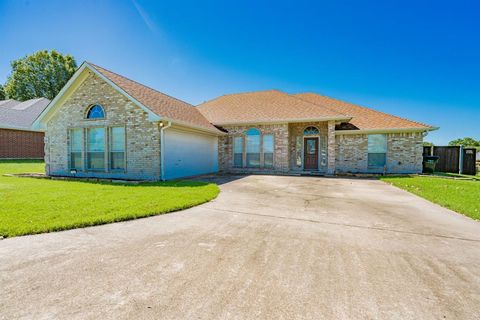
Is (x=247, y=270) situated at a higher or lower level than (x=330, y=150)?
Result: lower

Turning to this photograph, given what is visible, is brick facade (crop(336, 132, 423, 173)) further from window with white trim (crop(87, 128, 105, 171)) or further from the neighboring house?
the neighboring house

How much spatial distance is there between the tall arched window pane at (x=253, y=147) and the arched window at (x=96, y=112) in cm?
864

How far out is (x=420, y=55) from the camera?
1341 centimetres

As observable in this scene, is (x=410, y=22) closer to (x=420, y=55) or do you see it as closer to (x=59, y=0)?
(x=420, y=55)

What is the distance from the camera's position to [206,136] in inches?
551

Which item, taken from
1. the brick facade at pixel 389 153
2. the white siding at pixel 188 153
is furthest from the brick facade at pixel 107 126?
the brick facade at pixel 389 153

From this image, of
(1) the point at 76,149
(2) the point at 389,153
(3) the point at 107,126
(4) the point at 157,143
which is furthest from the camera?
(2) the point at 389,153

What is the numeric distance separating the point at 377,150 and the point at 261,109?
8061mm

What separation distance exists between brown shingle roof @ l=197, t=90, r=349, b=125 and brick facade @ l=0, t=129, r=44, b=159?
18914 millimetres

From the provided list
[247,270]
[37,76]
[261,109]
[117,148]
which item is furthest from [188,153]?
[37,76]

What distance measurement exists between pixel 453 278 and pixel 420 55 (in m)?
16.2

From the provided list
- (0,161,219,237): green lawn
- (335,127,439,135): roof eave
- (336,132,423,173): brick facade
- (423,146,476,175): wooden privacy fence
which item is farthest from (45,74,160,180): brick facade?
(423,146,476,175): wooden privacy fence

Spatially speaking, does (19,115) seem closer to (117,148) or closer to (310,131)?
(117,148)

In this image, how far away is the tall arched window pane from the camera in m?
14.6
